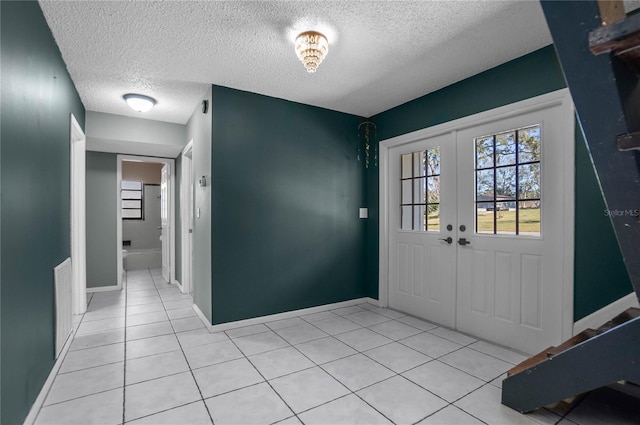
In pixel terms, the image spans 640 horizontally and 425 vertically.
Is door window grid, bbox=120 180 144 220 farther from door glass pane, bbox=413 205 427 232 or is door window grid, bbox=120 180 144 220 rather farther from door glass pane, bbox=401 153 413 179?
door glass pane, bbox=413 205 427 232

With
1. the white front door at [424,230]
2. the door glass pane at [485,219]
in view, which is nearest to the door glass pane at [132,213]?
the white front door at [424,230]

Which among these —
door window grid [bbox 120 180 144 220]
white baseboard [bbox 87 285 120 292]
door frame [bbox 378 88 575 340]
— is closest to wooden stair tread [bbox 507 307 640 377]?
door frame [bbox 378 88 575 340]

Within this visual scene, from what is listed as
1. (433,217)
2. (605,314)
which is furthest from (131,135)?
(605,314)

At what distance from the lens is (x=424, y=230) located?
3586 millimetres

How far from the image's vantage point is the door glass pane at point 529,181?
103 inches

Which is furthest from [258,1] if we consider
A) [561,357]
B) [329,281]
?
[329,281]

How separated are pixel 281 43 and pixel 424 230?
8.07 feet

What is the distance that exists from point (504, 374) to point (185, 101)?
4192mm

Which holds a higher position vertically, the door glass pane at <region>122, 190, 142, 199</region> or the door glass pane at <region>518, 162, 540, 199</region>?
the door glass pane at <region>122, 190, 142, 199</region>

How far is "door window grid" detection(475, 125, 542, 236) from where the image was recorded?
2.63 meters

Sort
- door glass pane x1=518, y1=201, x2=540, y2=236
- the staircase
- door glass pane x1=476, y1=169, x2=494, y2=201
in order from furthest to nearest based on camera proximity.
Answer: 1. door glass pane x1=476, y1=169, x2=494, y2=201
2. door glass pane x1=518, y1=201, x2=540, y2=236
3. the staircase

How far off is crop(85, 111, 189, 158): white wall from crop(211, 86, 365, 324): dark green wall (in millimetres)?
1608

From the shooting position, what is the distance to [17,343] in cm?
159

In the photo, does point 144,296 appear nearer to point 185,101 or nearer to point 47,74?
point 185,101
